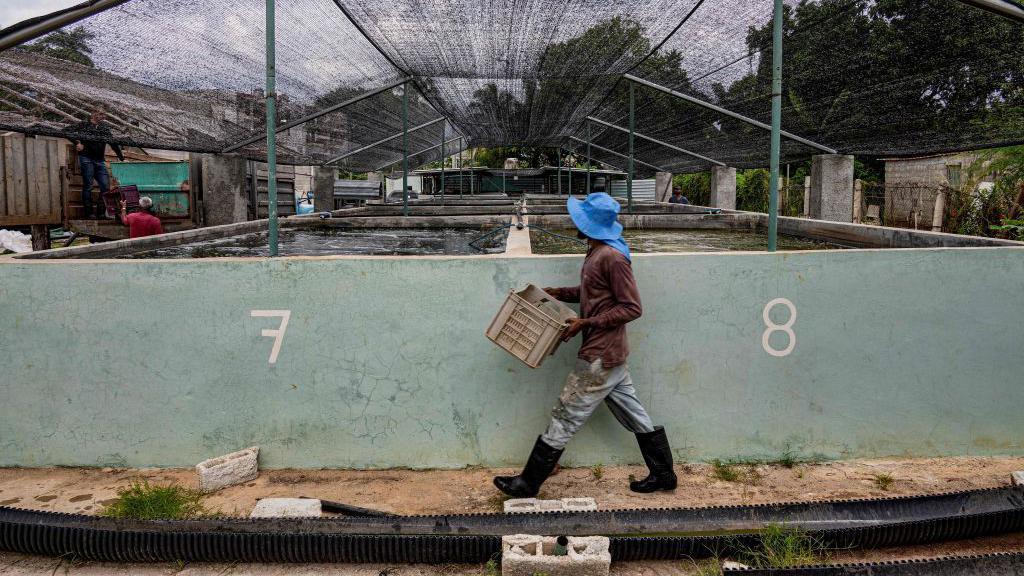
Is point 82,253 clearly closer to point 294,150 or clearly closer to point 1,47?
point 1,47

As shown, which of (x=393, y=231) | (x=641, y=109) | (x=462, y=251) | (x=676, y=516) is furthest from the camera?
(x=641, y=109)

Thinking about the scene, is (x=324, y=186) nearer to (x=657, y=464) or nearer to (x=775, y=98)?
(x=775, y=98)

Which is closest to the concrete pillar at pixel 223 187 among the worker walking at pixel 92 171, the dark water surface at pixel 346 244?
the dark water surface at pixel 346 244

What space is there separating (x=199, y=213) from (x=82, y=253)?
17.7 ft

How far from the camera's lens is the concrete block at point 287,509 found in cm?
304

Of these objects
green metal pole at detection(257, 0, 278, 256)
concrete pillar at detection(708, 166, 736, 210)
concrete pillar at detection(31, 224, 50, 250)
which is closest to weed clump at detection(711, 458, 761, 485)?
green metal pole at detection(257, 0, 278, 256)

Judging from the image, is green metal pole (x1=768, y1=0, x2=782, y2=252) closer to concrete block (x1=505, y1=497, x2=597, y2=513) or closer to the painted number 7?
concrete block (x1=505, y1=497, x2=597, y2=513)

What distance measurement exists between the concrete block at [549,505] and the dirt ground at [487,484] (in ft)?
0.76

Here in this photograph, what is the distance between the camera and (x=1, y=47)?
3777 mm

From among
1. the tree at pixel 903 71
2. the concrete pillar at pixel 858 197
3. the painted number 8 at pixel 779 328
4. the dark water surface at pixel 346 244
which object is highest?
the tree at pixel 903 71

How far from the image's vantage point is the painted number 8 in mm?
3789

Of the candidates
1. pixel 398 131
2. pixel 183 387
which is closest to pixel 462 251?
pixel 183 387

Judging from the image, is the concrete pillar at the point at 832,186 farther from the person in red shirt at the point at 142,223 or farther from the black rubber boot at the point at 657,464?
the person in red shirt at the point at 142,223

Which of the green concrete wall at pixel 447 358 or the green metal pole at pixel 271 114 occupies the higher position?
the green metal pole at pixel 271 114
